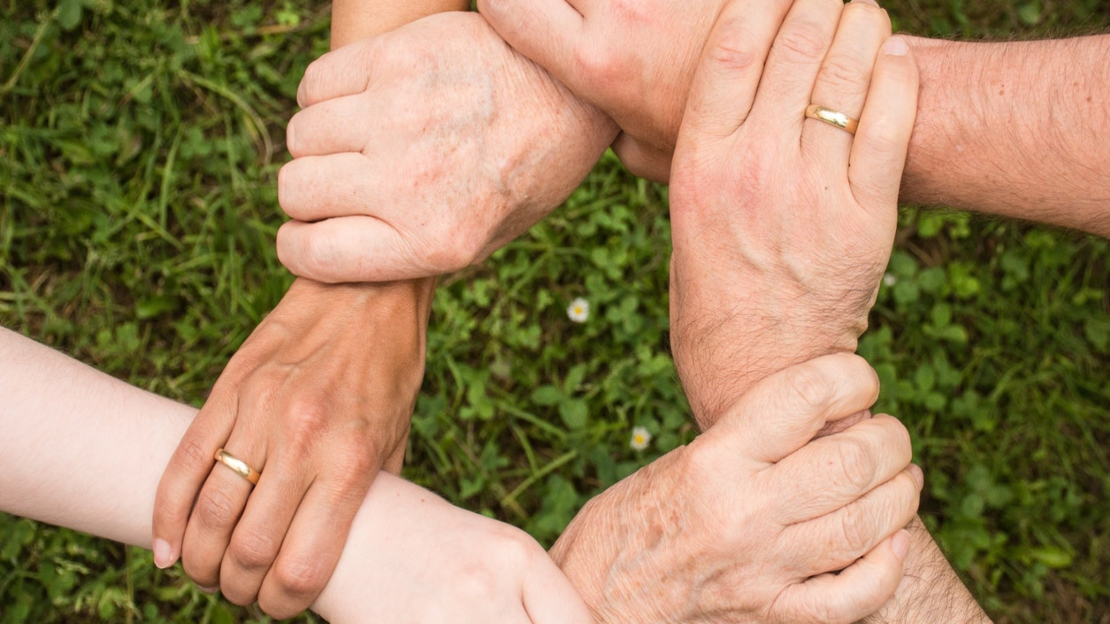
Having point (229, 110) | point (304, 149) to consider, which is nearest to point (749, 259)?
point (304, 149)

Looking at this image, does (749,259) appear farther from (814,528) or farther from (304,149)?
(304,149)

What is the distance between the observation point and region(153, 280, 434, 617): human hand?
1.90 meters

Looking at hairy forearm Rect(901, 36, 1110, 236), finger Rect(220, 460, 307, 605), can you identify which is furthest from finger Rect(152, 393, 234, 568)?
hairy forearm Rect(901, 36, 1110, 236)

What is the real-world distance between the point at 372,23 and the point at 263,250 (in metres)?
1.13

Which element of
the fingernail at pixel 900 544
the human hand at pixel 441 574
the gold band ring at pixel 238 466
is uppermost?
the gold band ring at pixel 238 466

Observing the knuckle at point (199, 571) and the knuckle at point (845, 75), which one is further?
the knuckle at point (199, 571)

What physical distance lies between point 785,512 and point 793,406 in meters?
0.22

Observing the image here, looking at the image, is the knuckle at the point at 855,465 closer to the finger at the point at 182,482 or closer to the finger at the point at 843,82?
the finger at the point at 843,82

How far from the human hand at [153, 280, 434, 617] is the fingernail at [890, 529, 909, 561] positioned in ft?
3.89


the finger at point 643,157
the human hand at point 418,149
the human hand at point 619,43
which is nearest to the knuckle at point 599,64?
the human hand at point 619,43

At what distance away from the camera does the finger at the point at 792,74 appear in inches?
73.1

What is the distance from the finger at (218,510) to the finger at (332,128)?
0.74 metres

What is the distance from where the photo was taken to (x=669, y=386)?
3.04 metres

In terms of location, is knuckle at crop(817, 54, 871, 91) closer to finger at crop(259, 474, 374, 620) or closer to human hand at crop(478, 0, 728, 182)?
human hand at crop(478, 0, 728, 182)
